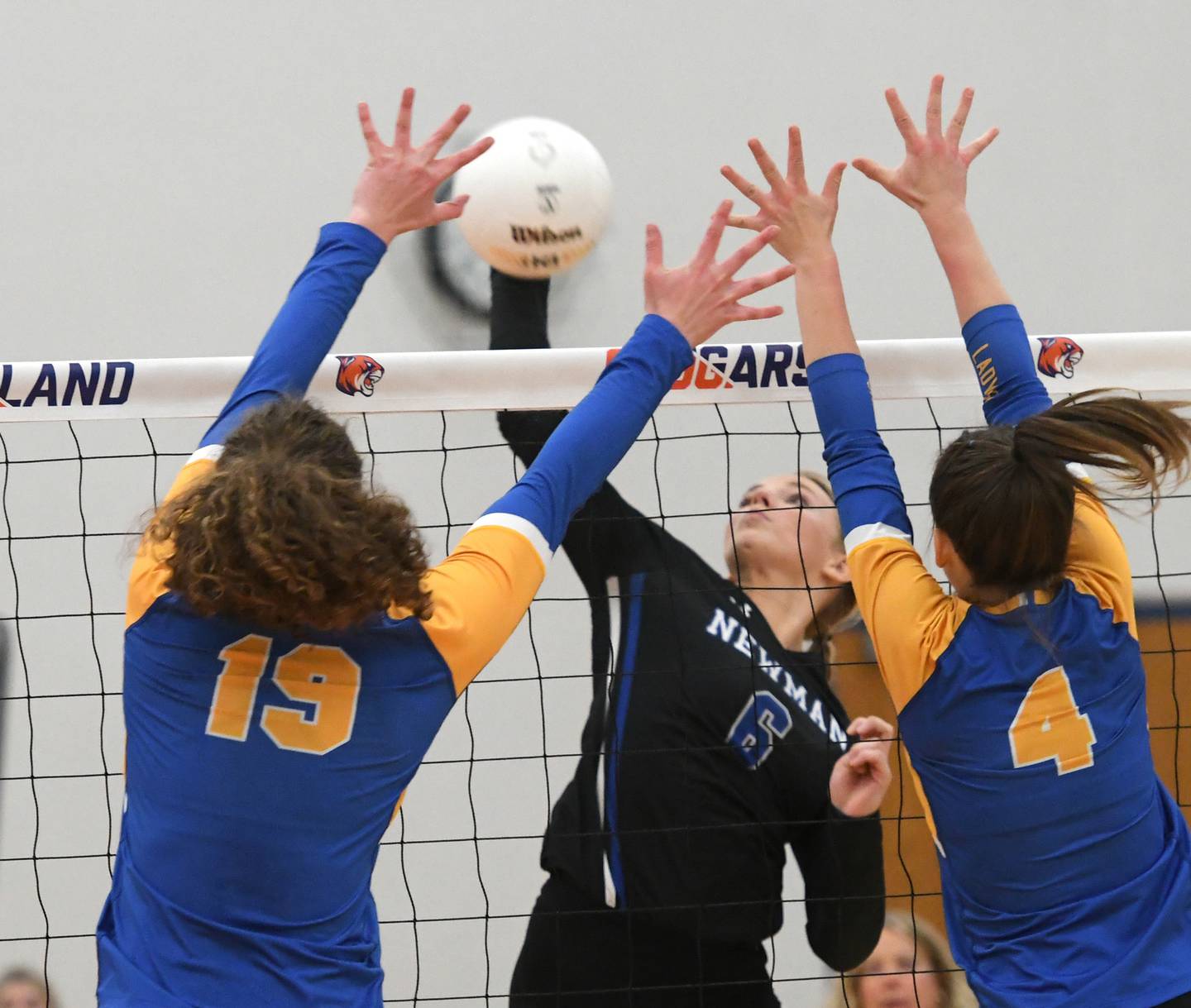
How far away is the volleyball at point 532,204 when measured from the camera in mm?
2566

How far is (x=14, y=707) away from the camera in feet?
13.8

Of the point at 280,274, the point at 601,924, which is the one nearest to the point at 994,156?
the point at 280,274

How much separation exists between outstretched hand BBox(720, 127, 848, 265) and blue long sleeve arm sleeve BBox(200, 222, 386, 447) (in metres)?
0.52

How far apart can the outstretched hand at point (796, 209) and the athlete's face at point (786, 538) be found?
1141 millimetres

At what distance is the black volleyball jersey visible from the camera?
2.47 meters

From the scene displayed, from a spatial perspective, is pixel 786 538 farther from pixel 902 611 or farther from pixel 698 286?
pixel 902 611

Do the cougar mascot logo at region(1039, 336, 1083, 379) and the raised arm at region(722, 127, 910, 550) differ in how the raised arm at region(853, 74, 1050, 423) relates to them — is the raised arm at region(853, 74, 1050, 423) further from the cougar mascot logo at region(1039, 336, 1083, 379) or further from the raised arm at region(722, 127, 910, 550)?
the cougar mascot logo at region(1039, 336, 1083, 379)

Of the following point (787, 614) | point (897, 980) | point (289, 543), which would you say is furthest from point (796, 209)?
point (897, 980)

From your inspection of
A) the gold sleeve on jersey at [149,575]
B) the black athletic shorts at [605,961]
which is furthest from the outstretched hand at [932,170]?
the black athletic shorts at [605,961]

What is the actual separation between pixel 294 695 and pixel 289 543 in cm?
17

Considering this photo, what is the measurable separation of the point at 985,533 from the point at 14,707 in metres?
3.64

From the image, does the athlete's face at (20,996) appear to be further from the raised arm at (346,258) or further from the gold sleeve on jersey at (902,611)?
the gold sleeve on jersey at (902,611)

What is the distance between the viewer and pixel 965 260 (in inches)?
70.8

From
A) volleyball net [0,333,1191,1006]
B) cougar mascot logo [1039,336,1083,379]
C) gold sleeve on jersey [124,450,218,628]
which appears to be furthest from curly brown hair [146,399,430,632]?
volleyball net [0,333,1191,1006]
